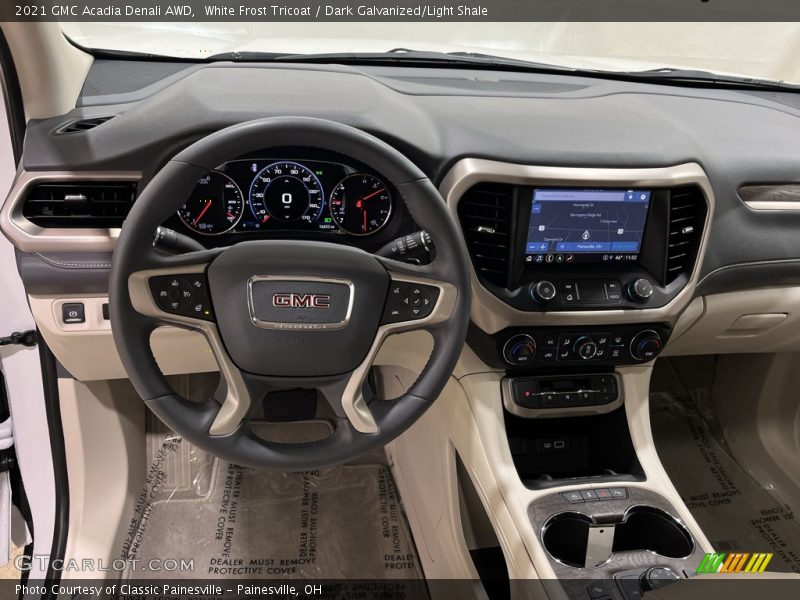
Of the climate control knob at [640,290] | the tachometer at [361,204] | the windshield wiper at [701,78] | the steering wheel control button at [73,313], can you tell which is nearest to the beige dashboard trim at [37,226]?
the steering wheel control button at [73,313]

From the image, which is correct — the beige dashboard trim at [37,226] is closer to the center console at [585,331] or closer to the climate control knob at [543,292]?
the center console at [585,331]

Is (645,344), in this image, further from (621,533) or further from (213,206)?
(213,206)

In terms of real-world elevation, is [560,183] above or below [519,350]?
above

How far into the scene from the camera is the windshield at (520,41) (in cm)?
135

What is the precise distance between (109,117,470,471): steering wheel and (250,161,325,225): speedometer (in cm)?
17

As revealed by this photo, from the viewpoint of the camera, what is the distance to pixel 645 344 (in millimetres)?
1277

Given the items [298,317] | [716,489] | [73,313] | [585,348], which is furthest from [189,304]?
[716,489]

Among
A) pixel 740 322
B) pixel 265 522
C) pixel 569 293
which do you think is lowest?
pixel 265 522

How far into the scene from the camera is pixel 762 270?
134 cm

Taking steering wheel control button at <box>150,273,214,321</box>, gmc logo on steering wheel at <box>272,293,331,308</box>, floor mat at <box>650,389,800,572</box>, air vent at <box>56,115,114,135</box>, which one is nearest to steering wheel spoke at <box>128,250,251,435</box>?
steering wheel control button at <box>150,273,214,321</box>

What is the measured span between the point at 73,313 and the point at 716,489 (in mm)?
1849

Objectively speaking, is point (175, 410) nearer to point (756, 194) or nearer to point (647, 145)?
point (647, 145)

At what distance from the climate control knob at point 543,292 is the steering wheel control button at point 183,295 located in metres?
0.63
